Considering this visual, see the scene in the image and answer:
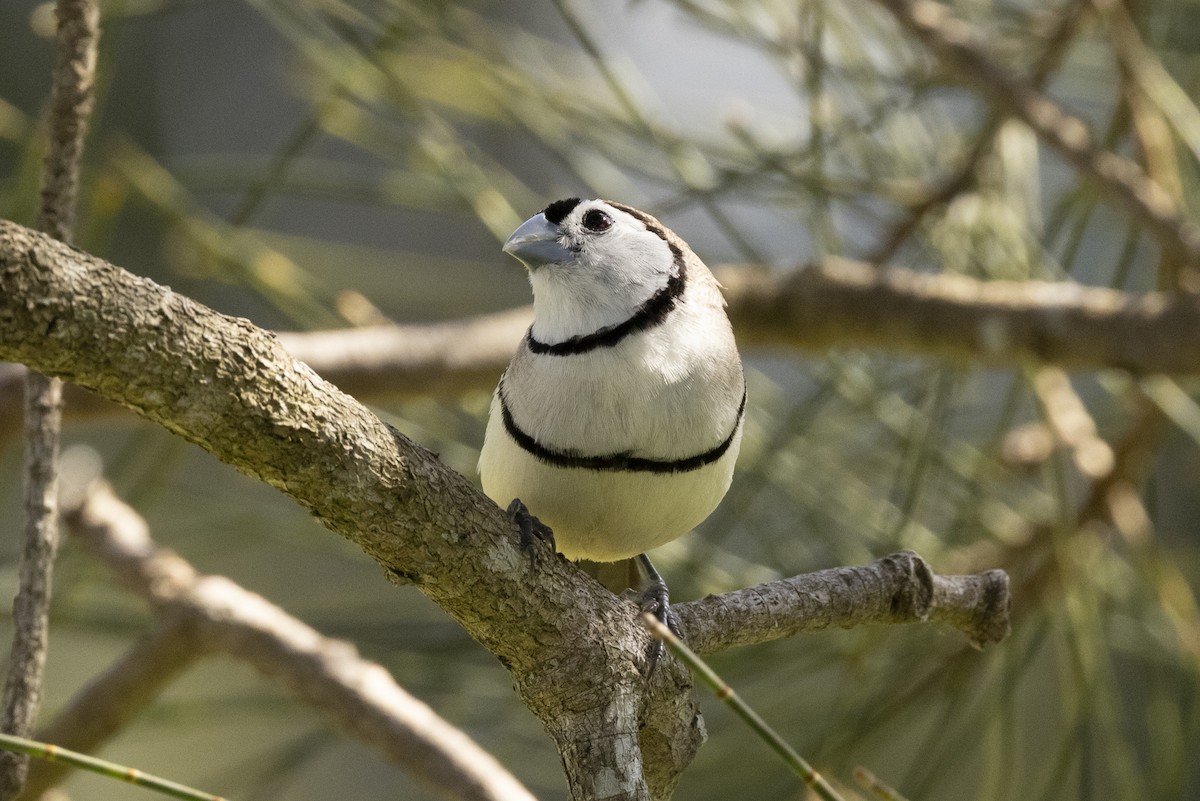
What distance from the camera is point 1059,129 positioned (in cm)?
156

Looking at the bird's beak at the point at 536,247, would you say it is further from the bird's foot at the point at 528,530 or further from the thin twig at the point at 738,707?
the thin twig at the point at 738,707

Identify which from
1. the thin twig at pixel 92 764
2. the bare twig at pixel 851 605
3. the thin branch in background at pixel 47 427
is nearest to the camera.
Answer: the thin twig at pixel 92 764

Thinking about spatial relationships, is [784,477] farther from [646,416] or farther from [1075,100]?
[1075,100]

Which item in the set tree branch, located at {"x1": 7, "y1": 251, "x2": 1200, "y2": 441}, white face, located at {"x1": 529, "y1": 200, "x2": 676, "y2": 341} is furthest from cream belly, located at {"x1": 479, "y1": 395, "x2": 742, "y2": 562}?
tree branch, located at {"x1": 7, "y1": 251, "x2": 1200, "y2": 441}

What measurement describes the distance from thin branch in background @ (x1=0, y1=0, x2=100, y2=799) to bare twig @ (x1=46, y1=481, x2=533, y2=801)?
468 mm

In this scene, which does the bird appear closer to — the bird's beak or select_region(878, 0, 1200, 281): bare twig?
the bird's beak

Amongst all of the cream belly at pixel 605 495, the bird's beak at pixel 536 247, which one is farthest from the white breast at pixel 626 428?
the bird's beak at pixel 536 247

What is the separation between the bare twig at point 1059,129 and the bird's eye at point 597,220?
576mm

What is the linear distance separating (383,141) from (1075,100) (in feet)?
5.32

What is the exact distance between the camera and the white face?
122 cm

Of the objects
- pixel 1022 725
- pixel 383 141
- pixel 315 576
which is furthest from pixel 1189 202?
pixel 315 576

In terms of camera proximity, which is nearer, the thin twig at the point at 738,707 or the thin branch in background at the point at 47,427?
the thin twig at the point at 738,707

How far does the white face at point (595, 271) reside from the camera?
1.22 m

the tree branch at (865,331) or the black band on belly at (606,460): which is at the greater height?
the black band on belly at (606,460)
